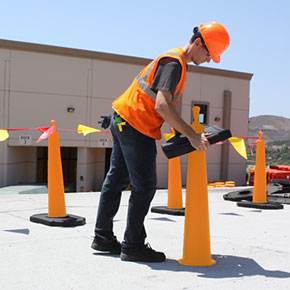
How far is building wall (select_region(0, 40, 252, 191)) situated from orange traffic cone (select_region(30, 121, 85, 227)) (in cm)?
1674

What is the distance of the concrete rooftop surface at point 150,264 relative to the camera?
2.85 metres

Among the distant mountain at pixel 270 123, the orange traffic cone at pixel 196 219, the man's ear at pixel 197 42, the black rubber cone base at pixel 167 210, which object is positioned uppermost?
the distant mountain at pixel 270 123

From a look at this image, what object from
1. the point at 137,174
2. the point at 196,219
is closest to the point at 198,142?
the point at 137,174

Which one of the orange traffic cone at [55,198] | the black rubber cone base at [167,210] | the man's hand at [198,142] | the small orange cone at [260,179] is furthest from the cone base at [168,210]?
the man's hand at [198,142]

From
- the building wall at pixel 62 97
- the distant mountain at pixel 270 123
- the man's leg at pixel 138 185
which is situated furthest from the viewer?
the distant mountain at pixel 270 123

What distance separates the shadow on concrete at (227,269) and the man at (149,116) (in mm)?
151

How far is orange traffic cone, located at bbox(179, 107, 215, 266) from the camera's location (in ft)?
11.0

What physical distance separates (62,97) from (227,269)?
65.6 ft

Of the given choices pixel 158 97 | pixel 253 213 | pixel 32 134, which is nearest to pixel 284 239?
pixel 253 213

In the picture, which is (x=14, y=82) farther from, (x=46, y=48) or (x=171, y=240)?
(x=171, y=240)

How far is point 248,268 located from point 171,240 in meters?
1.10

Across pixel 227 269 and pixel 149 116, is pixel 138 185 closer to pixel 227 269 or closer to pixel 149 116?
pixel 149 116

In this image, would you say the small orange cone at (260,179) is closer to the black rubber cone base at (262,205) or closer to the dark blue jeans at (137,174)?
the black rubber cone base at (262,205)

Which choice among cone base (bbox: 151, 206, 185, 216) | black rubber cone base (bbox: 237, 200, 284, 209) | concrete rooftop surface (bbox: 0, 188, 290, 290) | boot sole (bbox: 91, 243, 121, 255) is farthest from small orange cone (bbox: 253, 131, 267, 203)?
boot sole (bbox: 91, 243, 121, 255)
